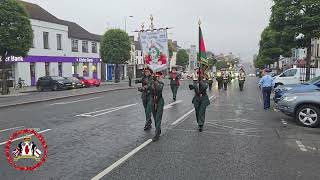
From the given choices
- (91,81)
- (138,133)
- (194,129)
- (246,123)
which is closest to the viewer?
(138,133)

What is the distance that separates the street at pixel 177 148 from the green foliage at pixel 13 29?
1777cm

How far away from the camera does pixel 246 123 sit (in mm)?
12500

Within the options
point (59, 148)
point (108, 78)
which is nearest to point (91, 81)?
point (108, 78)

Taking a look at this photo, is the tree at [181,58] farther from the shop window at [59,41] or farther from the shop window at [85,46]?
the shop window at [59,41]

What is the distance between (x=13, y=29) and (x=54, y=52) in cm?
1750

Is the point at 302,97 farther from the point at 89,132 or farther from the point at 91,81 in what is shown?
the point at 91,81

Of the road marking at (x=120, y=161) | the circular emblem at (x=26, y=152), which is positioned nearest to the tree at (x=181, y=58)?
the road marking at (x=120, y=161)

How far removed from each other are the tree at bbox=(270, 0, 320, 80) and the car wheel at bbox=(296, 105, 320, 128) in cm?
1415

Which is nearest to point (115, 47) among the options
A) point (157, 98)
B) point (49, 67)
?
point (49, 67)

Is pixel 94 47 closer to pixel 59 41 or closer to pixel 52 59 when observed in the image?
pixel 59 41

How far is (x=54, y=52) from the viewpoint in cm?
4756

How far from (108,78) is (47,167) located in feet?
196

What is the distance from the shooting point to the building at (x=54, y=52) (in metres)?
42.9

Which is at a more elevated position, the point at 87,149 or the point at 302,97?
the point at 302,97
